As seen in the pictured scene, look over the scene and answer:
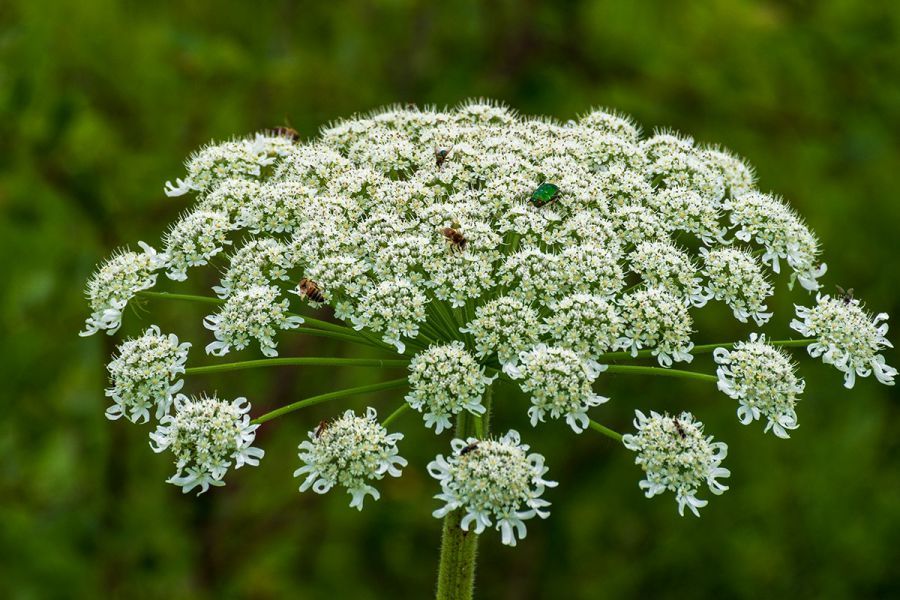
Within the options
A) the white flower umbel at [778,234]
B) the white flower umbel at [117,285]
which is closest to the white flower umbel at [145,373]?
the white flower umbel at [117,285]

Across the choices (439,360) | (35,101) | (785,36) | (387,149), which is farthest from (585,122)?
(35,101)

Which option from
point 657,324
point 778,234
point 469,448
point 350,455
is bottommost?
point 350,455

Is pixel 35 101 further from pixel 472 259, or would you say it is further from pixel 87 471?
pixel 472 259

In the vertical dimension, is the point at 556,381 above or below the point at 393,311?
below

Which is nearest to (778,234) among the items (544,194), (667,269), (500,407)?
(667,269)

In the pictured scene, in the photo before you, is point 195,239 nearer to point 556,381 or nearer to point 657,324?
point 556,381

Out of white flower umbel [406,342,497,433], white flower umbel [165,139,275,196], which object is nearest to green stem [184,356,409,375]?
white flower umbel [406,342,497,433]

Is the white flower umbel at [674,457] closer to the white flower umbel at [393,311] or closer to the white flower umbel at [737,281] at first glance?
the white flower umbel at [737,281]

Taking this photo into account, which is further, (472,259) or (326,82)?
(326,82)
